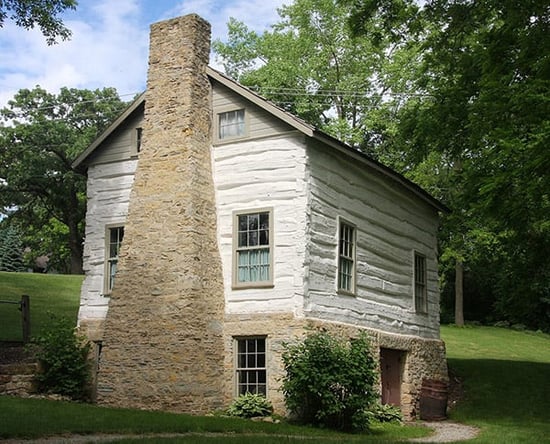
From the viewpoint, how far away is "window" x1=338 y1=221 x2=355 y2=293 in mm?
18500

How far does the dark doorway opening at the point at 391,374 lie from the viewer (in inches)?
798

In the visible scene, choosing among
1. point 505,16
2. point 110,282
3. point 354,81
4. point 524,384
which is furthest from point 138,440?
point 354,81

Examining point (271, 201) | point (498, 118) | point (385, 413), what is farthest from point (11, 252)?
point (498, 118)

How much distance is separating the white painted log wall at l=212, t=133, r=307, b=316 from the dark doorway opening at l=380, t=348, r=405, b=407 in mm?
4645

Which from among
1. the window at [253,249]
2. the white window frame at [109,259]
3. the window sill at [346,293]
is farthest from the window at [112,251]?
the window sill at [346,293]

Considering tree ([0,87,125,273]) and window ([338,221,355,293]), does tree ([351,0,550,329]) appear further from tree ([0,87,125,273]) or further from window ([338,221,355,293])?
tree ([0,87,125,273])

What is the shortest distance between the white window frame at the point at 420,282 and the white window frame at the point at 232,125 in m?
7.19

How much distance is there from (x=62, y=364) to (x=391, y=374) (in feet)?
28.3

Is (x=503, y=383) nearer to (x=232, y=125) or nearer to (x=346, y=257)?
(x=346, y=257)

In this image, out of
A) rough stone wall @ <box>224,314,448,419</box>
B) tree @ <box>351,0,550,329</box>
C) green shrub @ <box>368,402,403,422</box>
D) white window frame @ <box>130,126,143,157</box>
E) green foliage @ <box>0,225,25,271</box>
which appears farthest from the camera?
green foliage @ <box>0,225,25,271</box>

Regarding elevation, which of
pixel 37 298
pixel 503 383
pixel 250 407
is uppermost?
pixel 37 298

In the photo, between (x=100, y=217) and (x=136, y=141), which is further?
(x=100, y=217)

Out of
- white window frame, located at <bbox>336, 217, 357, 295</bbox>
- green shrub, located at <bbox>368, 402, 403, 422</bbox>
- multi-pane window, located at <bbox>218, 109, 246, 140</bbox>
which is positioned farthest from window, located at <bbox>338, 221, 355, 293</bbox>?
multi-pane window, located at <bbox>218, 109, 246, 140</bbox>

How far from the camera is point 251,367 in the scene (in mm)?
17203
